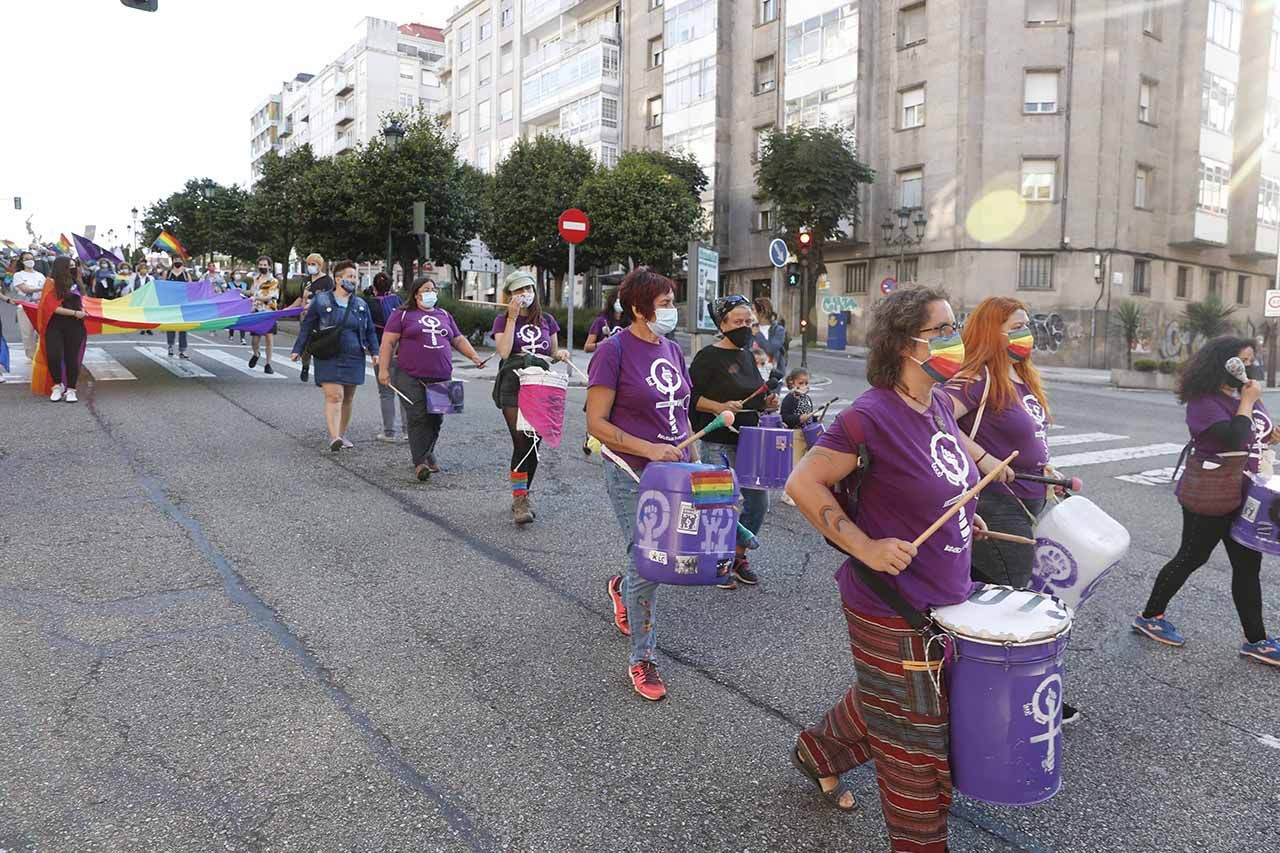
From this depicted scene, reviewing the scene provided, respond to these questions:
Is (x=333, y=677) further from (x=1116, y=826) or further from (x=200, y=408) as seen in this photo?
(x=200, y=408)

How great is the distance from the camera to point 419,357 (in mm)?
7883

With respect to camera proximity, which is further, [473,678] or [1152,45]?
[1152,45]

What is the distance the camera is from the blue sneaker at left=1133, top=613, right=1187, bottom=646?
463 centimetres

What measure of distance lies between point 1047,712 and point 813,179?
3166cm

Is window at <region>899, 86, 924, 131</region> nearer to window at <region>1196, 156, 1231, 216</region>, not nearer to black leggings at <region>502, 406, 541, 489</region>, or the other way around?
window at <region>1196, 156, 1231, 216</region>

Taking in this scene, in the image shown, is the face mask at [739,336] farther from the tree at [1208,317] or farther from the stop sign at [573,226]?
the tree at [1208,317]

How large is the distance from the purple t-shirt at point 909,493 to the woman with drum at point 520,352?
4.52 meters

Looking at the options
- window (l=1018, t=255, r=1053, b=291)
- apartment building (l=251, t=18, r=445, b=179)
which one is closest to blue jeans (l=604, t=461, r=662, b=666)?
window (l=1018, t=255, r=1053, b=291)

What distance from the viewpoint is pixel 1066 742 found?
3.54 m

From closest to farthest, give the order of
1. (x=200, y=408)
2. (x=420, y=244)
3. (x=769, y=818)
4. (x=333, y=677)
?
(x=769, y=818)
(x=333, y=677)
(x=200, y=408)
(x=420, y=244)

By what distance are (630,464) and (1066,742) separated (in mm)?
1996

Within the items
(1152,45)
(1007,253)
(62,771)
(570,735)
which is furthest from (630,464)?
(1152,45)

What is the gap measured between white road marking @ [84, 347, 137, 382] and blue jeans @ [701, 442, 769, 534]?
11.2 metres

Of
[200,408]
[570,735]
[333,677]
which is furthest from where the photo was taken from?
[200,408]
